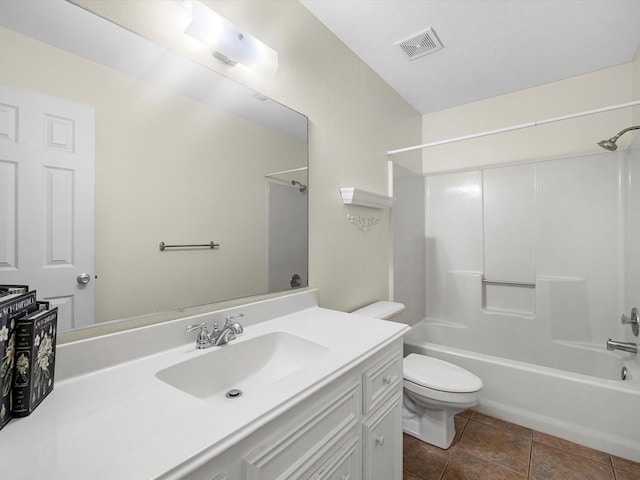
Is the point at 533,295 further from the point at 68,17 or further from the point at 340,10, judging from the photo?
Result: the point at 68,17

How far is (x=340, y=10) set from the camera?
5.20ft

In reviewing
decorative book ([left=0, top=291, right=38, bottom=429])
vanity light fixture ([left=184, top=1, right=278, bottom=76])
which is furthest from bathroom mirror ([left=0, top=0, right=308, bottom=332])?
decorative book ([left=0, top=291, right=38, bottom=429])

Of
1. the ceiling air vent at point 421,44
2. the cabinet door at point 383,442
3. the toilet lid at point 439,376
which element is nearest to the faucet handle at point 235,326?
the cabinet door at point 383,442

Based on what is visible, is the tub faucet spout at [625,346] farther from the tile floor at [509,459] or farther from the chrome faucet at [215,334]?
the chrome faucet at [215,334]

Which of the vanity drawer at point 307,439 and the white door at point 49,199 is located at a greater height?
the white door at point 49,199

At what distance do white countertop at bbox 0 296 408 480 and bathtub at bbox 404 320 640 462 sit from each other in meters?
1.56

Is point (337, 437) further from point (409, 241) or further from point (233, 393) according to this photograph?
point (409, 241)

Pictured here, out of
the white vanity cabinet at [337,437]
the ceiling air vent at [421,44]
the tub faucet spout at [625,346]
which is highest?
the ceiling air vent at [421,44]

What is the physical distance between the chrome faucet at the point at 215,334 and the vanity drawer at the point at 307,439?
0.40 meters

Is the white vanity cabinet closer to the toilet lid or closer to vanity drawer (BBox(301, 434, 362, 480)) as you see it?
vanity drawer (BBox(301, 434, 362, 480))

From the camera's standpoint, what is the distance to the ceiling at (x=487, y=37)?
62.4 inches

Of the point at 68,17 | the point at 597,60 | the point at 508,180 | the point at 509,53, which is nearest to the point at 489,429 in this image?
the point at 508,180

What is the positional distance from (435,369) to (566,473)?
0.74 meters

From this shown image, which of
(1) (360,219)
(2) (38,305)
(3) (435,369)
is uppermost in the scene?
(1) (360,219)
